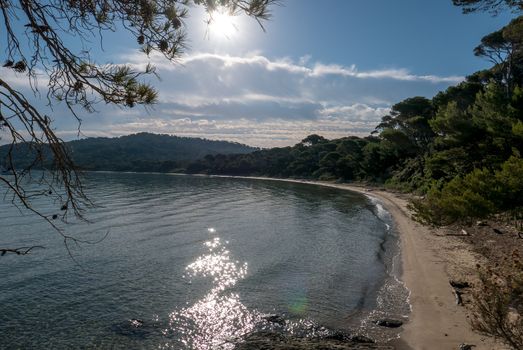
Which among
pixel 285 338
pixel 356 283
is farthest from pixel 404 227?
pixel 285 338

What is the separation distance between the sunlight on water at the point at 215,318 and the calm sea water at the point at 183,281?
38mm

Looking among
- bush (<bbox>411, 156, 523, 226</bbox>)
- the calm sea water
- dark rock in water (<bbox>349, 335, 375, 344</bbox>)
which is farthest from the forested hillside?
dark rock in water (<bbox>349, 335, 375, 344</bbox>)

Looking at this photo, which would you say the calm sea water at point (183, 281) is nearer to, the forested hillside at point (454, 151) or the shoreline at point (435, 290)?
the shoreline at point (435, 290)

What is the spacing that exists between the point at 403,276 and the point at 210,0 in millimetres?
17800

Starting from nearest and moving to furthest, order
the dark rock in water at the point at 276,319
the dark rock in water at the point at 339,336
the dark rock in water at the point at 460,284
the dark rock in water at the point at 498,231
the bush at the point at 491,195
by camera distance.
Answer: the dark rock in water at the point at 339,336, the dark rock in water at the point at 276,319, the bush at the point at 491,195, the dark rock in water at the point at 460,284, the dark rock in water at the point at 498,231

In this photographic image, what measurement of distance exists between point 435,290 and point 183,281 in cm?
1104

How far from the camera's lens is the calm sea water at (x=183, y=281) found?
13.0 m

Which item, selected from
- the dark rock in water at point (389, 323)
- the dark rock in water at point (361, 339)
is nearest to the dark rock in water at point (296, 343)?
the dark rock in water at point (361, 339)

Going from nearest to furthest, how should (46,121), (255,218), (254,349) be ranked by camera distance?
(46,121)
(254,349)
(255,218)

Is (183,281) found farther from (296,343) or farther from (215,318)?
(296,343)

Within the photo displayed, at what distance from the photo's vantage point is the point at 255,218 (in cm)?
3950

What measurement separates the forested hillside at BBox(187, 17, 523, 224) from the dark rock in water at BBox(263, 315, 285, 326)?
30.3 ft

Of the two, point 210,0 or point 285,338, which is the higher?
point 210,0

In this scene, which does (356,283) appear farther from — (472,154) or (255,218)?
(255,218)
